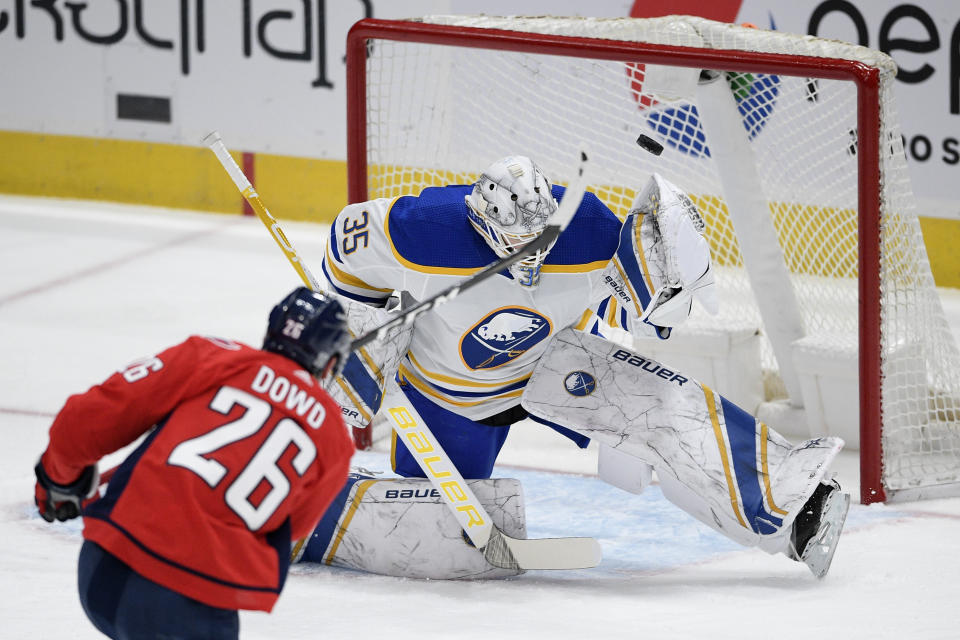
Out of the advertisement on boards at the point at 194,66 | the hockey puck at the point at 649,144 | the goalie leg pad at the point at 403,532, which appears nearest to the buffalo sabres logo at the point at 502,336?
the goalie leg pad at the point at 403,532

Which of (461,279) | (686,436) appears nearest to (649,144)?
(461,279)

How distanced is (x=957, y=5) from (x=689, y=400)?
2689mm

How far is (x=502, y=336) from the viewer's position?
294 cm

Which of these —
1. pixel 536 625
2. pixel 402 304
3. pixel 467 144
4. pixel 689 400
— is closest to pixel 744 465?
pixel 689 400

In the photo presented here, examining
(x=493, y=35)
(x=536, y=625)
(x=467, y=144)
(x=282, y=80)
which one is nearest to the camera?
(x=536, y=625)

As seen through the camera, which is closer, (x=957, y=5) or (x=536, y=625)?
(x=536, y=625)

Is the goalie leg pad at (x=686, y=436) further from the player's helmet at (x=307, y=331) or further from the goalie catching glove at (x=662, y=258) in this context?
the player's helmet at (x=307, y=331)

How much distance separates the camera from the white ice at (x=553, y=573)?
8.68 ft

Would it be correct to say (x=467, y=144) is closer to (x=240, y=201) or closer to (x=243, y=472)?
(x=240, y=201)

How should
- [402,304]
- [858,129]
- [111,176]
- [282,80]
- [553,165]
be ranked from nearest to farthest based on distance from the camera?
[402,304], [858,129], [553,165], [282,80], [111,176]

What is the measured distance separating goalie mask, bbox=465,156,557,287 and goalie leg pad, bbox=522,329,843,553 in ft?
1.00

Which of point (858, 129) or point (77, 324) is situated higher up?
point (858, 129)

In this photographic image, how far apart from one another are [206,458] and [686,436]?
52.2 inches

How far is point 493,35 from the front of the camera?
3.52 m
